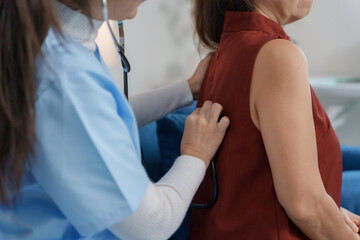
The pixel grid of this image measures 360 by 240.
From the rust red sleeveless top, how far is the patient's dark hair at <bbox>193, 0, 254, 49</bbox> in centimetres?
12

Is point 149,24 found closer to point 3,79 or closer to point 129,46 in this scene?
point 129,46

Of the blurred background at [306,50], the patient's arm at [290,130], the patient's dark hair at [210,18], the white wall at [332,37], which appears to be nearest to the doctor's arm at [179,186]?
the patient's arm at [290,130]

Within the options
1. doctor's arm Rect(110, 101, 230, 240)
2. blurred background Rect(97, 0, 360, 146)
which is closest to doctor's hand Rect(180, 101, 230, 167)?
doctor's arm Rect(110, 101, 230, 240)

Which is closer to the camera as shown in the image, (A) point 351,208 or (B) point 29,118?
(B) point 29,118

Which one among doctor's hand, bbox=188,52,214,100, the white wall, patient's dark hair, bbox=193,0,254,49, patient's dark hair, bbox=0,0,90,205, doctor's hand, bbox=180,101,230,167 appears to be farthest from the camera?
the white wall

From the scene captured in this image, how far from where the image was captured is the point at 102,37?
179 cm

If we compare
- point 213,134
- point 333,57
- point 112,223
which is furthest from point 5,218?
point 333,57

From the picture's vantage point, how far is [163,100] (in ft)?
4.41

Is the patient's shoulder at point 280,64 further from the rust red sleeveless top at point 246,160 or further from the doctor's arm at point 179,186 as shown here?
the doctor's arm at point 179,186

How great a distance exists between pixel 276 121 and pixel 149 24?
1607 mm

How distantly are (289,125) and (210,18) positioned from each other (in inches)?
18.3

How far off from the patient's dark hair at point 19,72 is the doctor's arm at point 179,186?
0.21 metres

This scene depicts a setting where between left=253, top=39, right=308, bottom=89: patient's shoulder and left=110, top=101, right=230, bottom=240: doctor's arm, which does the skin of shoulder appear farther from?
left=110, top=101, right=230, bottom=240: doctor's arm

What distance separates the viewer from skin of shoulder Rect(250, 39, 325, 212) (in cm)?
77
